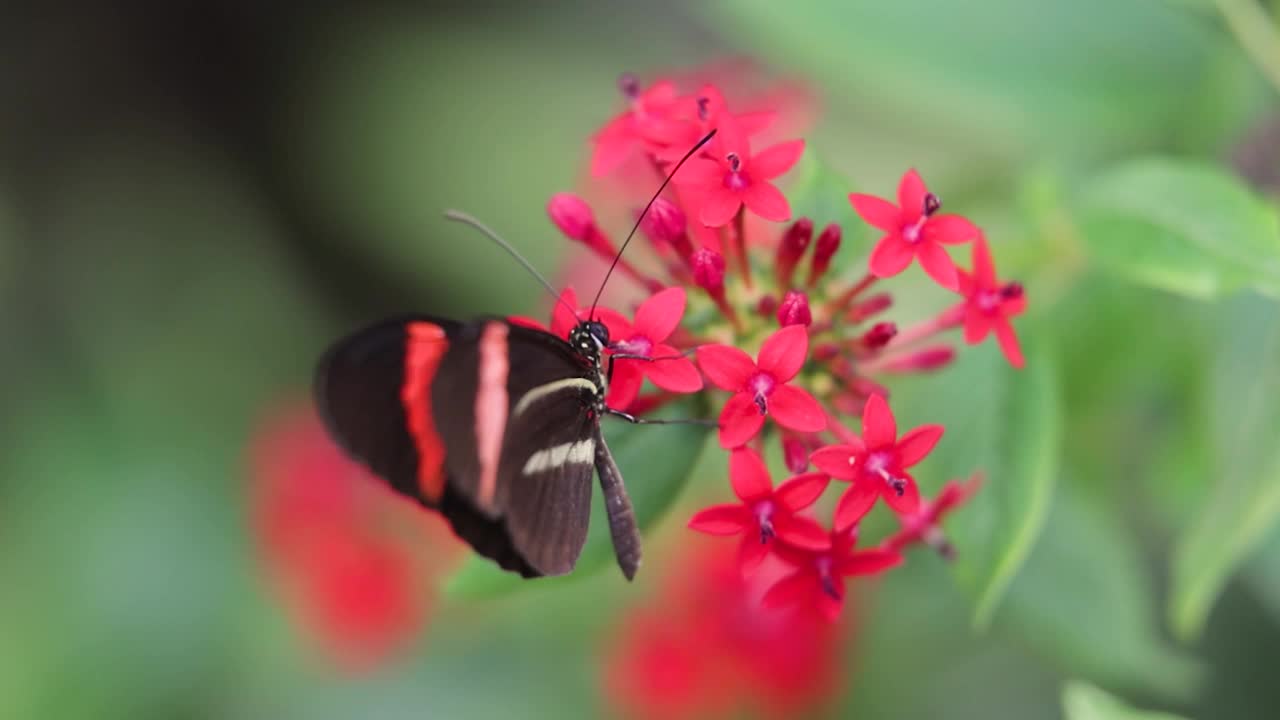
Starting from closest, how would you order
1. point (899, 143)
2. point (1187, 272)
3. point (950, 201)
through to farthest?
1. point (1187, 272)
2. point (950, 201)
3. point (899, 143)

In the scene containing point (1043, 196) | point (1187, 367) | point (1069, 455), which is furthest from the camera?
point (1069, 455)

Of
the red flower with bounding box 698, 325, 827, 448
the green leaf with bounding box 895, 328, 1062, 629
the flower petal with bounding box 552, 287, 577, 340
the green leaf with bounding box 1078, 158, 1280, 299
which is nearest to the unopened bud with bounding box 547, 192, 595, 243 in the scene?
the flower petal with bounding box 552, 287, 577, 340

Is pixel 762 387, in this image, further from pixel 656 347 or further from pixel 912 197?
pixel 912 197

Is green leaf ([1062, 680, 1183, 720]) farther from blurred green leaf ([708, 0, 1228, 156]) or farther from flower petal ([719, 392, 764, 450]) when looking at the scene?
blurred green leaf ([708, 0, 1228, 156])

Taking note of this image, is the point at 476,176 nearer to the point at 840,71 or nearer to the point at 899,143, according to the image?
the point at 899,143

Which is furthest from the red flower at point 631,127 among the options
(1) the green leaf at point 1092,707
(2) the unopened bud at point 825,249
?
(1) the green leaf at point 1092,707

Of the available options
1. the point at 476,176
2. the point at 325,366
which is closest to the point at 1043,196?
the point at 325,366

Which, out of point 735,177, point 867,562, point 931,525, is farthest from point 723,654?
point 735,177
